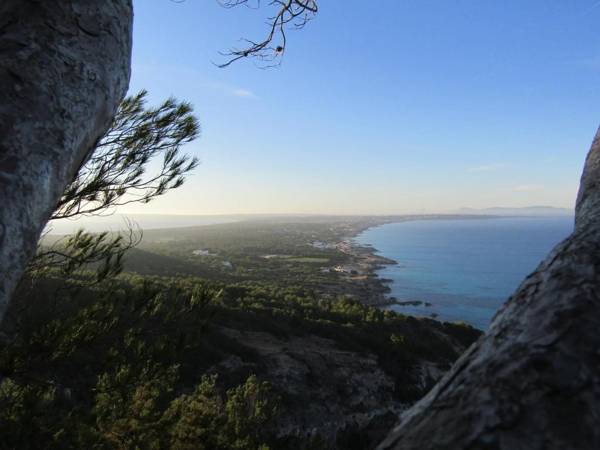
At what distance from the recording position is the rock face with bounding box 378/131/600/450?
19.7 inches

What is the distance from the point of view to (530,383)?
1.82 ft

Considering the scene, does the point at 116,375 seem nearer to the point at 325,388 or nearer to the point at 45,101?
the point at 45,101

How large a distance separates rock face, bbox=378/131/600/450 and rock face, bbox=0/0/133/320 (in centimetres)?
95

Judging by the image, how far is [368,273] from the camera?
62.0 meters

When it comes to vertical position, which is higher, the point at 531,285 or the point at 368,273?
the point at 531,285

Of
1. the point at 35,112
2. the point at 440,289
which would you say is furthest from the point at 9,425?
the point at 440,289

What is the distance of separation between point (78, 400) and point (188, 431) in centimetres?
426

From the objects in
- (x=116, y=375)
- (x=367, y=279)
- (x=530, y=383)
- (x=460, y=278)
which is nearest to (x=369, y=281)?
(x=367, y=279)

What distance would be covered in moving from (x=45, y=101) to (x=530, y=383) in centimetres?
126

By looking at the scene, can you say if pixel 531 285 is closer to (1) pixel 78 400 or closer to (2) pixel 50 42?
(2) pixel 50 42

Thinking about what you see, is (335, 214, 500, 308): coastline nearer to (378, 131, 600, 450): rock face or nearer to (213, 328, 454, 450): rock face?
(213, 328, 454, 450): rock face

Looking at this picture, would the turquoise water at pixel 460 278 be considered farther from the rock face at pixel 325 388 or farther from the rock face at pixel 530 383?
the rock face at pixel 530 383

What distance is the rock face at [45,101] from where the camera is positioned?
0.89 m

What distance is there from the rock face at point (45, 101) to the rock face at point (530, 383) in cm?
95
